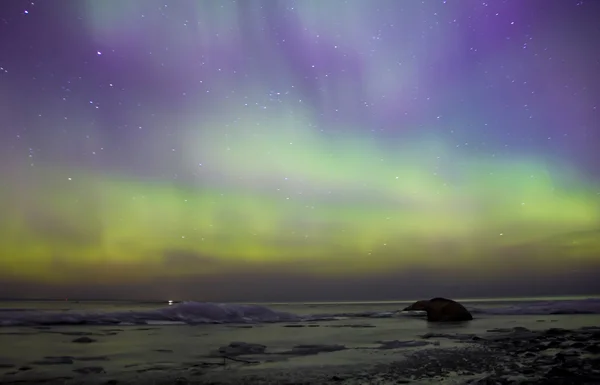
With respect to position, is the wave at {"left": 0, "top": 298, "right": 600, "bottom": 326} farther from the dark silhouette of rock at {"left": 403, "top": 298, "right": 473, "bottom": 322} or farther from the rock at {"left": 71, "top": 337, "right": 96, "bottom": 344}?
the dark silhouette of rock at {"left": 403, "top": 298, "right": 473, "bottom": 322}

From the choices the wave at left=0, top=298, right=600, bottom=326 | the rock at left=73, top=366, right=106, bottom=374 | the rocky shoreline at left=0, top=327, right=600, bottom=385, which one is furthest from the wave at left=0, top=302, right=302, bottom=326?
the rock at left=73, top=366, right=106, bottom=374

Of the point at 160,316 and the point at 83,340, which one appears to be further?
the point at 160,316

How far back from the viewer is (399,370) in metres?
6.90

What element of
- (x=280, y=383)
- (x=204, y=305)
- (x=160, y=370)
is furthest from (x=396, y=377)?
(x=204, y=305)

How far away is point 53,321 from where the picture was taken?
61.0 feet

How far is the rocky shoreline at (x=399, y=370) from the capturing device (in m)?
6.06

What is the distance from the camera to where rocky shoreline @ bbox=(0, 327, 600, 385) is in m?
6.06

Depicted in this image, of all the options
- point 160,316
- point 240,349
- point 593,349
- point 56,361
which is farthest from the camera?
point 160,316

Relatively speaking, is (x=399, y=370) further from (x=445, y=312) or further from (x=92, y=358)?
(x=445, y=312)

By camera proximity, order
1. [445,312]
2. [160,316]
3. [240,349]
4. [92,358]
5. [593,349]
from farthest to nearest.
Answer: [445,312] < [160,316] < [240,349] < [593,349] < [92,358]

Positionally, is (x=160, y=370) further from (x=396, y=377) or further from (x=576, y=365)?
(x=576, y=365)

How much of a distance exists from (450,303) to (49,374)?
21.7m

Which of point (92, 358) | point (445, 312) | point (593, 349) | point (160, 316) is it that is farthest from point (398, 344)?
point (160, 316)

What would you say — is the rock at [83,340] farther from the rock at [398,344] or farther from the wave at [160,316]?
the rock at [398,344]
